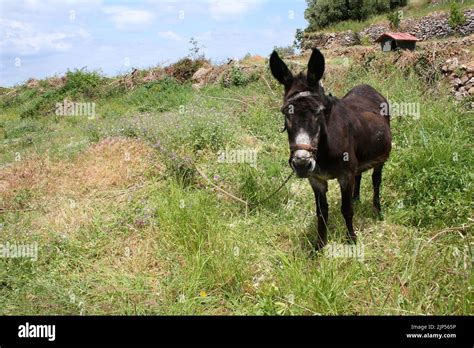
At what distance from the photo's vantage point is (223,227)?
4.28m

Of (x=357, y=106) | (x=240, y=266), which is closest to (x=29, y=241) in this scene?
(x=240, y=266)

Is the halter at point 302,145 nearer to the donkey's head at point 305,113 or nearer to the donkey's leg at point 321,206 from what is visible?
the donkey's head at point 305,113

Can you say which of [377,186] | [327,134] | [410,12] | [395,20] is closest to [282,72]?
[327,134]

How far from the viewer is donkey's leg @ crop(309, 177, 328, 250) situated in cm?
399

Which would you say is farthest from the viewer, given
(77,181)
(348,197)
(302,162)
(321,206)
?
(77,181)

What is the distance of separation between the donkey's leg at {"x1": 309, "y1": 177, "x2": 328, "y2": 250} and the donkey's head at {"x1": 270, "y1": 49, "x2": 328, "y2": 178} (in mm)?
822

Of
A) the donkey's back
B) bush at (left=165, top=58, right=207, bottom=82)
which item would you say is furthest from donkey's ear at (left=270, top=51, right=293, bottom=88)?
bush at (left=165, top=58, right=207, bottom=82)

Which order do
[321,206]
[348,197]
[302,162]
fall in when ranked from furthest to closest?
[321,206]
[348,197]
[302,162]

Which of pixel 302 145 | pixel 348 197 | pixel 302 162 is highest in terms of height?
pixel 302 145

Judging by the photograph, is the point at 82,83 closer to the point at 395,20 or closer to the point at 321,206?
the point at 321,206

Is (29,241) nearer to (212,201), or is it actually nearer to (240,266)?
(212,201)

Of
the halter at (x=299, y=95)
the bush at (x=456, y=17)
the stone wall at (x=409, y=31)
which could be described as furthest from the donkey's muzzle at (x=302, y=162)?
the bush at (x=456, y=17)

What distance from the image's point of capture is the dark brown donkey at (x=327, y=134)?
3.12m

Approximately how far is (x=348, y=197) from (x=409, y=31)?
24.1 metres
